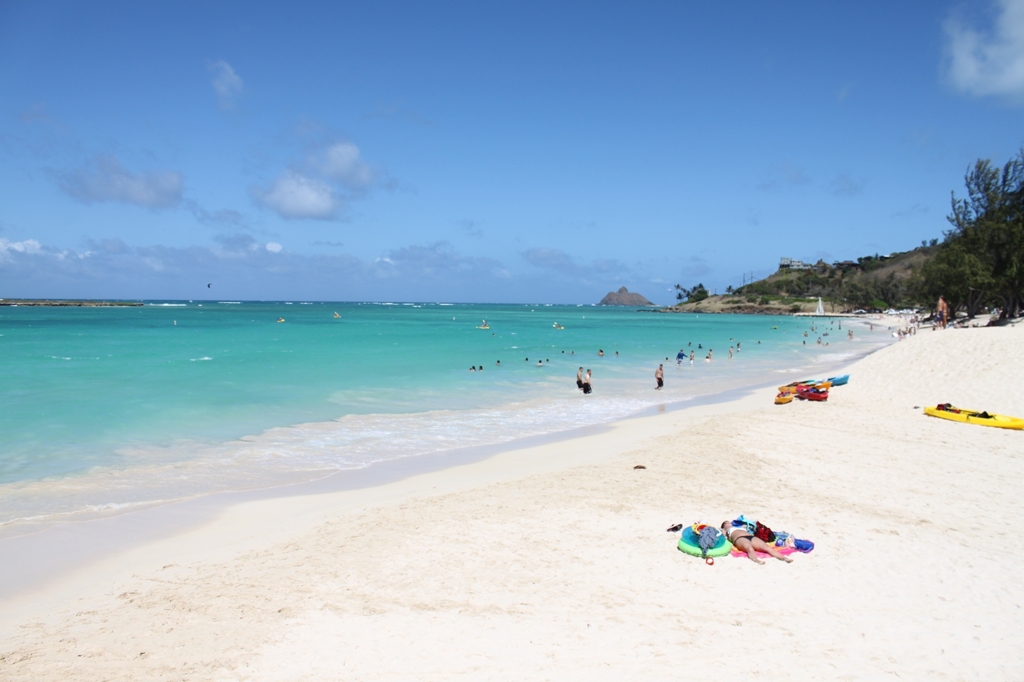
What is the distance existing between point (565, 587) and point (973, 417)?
562 inches

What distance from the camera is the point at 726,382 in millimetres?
27688

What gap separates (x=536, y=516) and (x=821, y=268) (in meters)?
200

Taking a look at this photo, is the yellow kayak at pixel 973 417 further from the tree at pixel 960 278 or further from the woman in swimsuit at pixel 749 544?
the tree at pixel 960 278

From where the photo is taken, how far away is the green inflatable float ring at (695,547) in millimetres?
7246

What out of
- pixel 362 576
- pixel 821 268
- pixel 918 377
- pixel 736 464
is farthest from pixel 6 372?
pixel 821 268

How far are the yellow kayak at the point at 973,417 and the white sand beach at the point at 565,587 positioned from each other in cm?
354

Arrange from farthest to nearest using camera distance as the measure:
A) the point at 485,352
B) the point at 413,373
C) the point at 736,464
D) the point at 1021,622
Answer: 1. the point at 485,352
2. the point at 413,373
3. the point at 736,464
4. the point at 1021,622

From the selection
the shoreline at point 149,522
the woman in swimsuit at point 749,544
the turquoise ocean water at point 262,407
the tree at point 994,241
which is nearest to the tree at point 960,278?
the tree at point 994,241

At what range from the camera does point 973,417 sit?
15.1m

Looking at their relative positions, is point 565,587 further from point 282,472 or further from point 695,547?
point 282,472

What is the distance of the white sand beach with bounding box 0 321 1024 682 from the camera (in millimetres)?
5238

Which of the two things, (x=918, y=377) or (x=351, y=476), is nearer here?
(x=351, y=476)

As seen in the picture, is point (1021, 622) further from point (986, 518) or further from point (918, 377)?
point (918, 377)

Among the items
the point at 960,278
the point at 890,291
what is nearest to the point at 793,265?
the point at 890,291
